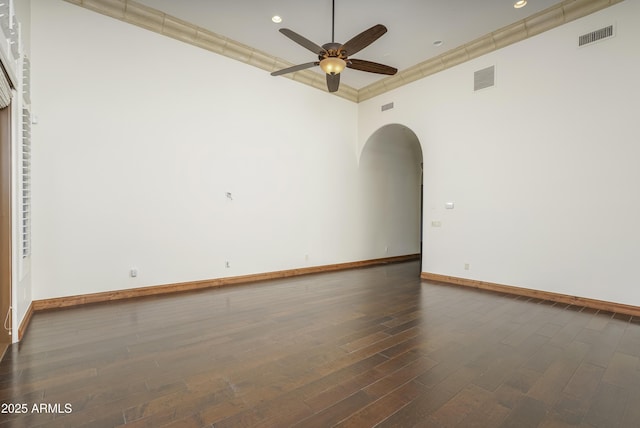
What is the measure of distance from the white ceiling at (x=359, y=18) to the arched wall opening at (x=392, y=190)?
1998mm

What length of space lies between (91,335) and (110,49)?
3.56 metres

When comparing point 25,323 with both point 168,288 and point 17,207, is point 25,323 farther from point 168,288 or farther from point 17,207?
point 168,288

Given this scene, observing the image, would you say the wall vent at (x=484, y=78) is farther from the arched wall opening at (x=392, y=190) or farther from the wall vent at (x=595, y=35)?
the arched wall opening at (x=392, y=190)

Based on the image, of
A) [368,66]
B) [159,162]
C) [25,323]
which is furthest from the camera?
[159,162]

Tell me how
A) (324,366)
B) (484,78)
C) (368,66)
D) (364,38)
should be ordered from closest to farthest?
(324,366) < (364,38) < (368,66) < (484,78)

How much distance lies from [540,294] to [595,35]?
343cm

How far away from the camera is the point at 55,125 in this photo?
349 cm

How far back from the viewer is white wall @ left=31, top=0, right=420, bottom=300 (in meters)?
3.49

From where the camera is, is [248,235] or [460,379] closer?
[460,379]

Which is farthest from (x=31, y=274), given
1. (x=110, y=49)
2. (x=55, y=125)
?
(x=110, y=49)

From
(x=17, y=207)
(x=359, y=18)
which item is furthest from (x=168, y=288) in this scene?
(x=359, y=18)

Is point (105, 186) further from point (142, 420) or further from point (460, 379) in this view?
point (460, 379)

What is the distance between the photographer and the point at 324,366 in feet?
7.02

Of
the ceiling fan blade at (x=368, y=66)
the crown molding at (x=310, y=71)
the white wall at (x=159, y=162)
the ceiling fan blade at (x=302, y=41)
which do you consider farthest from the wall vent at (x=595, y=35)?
the white wall at (x=159, y=162)
